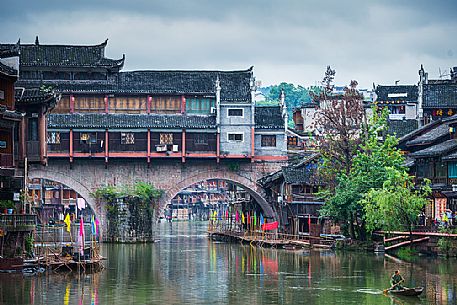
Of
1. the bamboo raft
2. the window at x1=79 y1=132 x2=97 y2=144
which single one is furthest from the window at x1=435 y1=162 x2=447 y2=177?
the window at x1=79 y1=132 x2=97 y2=144

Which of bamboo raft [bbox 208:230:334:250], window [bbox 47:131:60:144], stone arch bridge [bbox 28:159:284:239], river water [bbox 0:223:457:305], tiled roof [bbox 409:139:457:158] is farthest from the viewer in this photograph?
stone arch bridge [bbox 28:159:284:239]

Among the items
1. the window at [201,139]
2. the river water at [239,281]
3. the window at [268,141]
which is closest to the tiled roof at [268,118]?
the window at [268,141]

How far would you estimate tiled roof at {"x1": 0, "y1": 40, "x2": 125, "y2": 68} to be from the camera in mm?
77688

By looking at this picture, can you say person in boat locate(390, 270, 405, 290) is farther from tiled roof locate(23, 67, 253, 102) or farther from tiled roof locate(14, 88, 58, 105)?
tiled roof locate(23, 67, 253, 102)

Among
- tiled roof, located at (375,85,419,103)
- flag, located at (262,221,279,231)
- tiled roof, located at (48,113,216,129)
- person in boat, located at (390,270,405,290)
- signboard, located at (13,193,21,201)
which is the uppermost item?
tiled roof, located at (375,85,419,103)

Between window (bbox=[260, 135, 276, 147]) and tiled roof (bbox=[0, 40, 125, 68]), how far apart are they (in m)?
12.4

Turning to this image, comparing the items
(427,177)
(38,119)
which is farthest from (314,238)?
(38,119)

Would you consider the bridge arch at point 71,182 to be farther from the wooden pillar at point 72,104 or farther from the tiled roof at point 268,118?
the tiled roof at point 268,118

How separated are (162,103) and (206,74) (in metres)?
4.43

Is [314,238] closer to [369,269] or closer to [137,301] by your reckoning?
[369,269]

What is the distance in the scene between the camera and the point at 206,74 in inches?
3179

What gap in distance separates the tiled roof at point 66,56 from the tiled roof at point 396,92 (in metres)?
28.4

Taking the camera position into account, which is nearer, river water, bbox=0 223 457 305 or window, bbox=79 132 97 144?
river water, bbox=0 223 457 305

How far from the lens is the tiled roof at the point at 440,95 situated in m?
83.2
